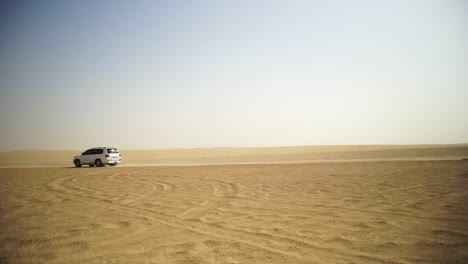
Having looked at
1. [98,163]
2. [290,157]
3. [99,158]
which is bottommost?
[290,157]

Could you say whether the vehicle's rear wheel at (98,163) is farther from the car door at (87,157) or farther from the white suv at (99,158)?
the car door at (87,157)

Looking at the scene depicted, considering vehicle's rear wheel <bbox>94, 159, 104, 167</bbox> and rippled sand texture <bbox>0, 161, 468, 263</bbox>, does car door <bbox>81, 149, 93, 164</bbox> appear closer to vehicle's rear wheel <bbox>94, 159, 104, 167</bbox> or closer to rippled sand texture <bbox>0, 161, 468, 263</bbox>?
vehicle's rear wheel <bbox>94, 159, 104, 167</bbox>

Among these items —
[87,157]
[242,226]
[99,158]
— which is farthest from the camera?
[87,157]

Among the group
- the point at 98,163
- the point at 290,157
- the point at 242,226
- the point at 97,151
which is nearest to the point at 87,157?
the point at 97,151

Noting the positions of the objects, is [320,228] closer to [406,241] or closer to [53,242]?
[406,241]

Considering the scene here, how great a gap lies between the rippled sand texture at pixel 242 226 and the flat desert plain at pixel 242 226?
2cm

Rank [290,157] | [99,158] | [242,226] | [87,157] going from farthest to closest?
[290,157], [87,157], [99,158], [242,226]

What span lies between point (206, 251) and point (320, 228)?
2472 millimetres

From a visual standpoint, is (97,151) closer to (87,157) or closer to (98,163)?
(87,157)

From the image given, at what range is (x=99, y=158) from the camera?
26906mm

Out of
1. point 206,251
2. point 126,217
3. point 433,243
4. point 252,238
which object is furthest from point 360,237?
point 126,217

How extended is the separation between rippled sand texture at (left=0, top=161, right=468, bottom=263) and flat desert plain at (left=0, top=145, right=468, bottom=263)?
0.06ft

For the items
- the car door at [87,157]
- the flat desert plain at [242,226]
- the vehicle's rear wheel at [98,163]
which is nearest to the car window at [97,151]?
the car door at [87,157]

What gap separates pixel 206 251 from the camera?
4559 millimetres
